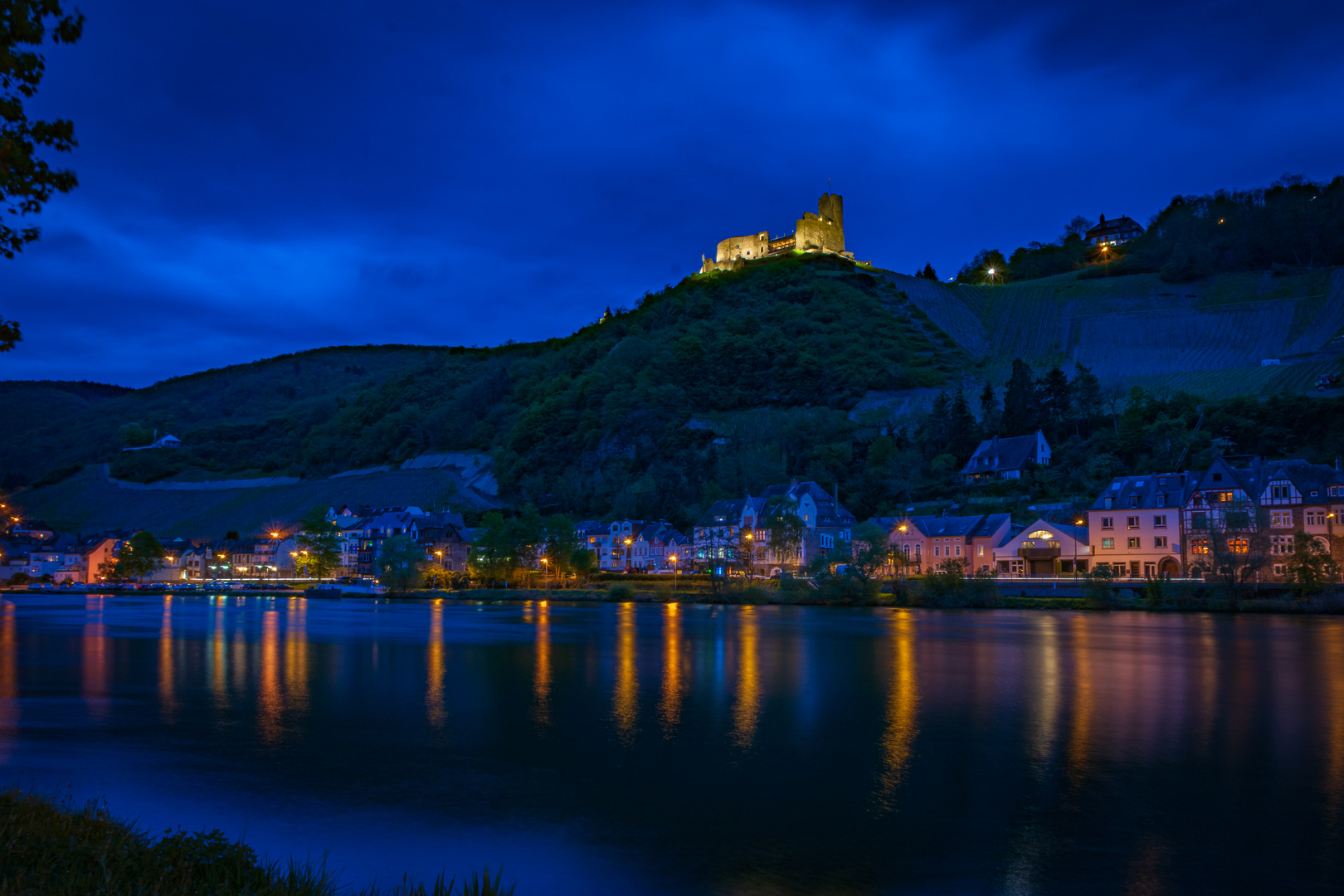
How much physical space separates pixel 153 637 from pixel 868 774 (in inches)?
1515

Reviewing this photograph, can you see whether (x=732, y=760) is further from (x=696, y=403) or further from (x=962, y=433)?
(x=696, y=403)

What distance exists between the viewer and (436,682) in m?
26.3

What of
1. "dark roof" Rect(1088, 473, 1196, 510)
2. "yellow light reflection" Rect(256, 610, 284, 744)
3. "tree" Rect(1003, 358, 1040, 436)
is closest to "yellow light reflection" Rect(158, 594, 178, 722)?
"yellow light reflection" Rect(256, 610, 284, 744)

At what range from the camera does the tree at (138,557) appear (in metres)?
113

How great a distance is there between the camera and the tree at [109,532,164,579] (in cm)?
11256

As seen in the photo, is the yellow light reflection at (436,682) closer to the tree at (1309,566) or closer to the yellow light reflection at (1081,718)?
the yellow light reflection at (1081,718)

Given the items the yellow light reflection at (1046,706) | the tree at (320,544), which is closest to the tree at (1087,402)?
the yellow light reflection at (1046,706)

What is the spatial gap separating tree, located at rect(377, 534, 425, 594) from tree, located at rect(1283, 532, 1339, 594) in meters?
70.1

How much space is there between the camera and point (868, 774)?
603 inches

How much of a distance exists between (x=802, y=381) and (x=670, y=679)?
123954mm

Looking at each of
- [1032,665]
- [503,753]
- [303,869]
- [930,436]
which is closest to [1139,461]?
[930,436]

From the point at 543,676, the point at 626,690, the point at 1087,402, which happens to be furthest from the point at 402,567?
the point at 1087,402

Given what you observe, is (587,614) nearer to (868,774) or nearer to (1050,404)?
(868,774)

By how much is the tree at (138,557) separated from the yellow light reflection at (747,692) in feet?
321
